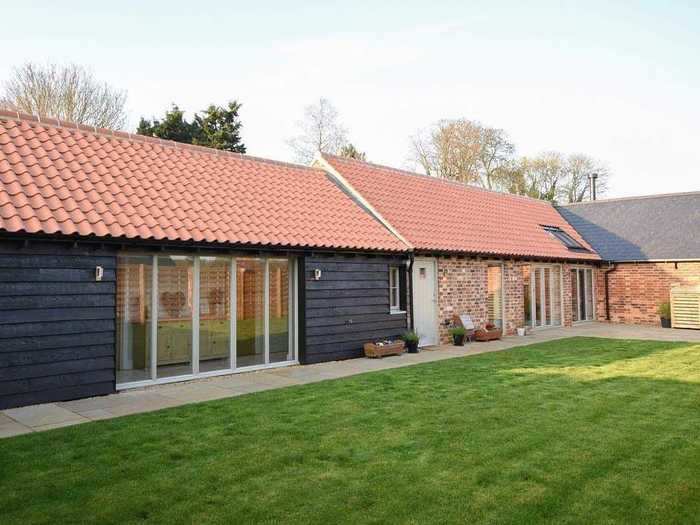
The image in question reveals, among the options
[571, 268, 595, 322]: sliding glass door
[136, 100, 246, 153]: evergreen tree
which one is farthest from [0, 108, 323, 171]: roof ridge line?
[136, 100, 246, 153]: evergreen tree

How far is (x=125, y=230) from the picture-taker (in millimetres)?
8461

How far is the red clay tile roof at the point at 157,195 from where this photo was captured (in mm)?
8320

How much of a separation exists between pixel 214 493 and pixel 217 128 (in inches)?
1229

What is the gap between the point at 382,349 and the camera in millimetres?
12055

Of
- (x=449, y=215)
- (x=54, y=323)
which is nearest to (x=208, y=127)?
(x=449, y=215)

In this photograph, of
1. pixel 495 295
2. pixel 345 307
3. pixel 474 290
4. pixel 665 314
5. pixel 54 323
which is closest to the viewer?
pixel 54 323

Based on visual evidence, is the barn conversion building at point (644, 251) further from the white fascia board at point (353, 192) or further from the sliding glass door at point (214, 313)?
the sliding glass door at point (214, 313)

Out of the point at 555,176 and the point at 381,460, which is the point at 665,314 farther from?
the point at 555,176

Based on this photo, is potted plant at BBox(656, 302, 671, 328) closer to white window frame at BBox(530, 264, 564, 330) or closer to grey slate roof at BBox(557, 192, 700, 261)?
grey slate roof at BBox(557, 192, 700, 261)

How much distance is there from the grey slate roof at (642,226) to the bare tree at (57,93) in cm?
2296

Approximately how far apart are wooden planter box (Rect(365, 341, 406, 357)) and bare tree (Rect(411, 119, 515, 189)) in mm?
22754

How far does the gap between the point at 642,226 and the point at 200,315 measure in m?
19.5

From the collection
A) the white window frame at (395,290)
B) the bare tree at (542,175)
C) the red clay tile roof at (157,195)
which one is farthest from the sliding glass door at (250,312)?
the bare tree at (542,175)

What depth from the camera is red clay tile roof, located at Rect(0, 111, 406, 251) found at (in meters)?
8.32
